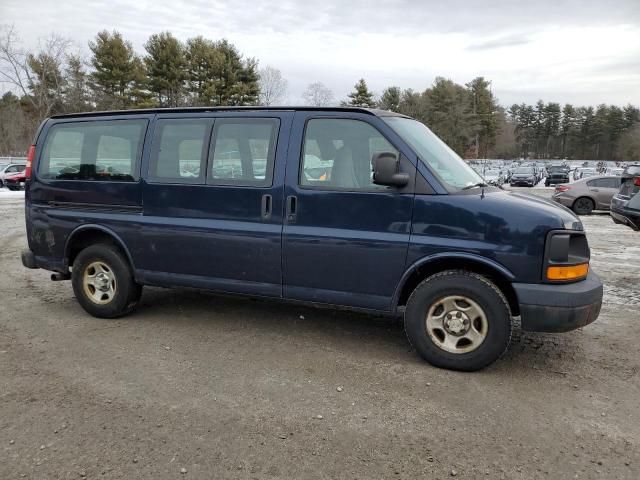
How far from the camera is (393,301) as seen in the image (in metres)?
4.06

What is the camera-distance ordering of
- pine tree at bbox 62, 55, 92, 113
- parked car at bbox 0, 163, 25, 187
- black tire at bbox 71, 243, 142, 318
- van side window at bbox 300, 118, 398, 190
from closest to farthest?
1. van side window at bbox 300, 118, 398, 190
2. black tire at bbox 71, 243, 142, 318
3. parked car at bbox 0, 163, 25, 187
4. pine tree at bbox 62, 55, 92, 113

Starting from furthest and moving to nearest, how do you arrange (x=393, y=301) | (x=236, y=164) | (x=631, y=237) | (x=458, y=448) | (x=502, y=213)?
(x=631, y=237), (x=236, y=164), (x=393, y=301), (x=502, y=213), (x=458, y=448)

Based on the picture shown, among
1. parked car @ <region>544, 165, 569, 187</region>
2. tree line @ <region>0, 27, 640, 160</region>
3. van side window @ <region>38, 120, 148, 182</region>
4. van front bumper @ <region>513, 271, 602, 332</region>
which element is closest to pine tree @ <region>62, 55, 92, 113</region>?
tree line @ <region>0, 27, 640, 160</region>

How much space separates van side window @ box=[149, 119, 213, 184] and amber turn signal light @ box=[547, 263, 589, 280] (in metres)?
3.06

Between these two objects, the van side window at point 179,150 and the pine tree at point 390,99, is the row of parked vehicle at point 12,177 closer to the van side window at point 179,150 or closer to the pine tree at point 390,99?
the van side window at point 179,150

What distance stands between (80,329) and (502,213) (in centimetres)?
403

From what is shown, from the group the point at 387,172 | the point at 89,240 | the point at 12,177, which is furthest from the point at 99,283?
the point at 12,177

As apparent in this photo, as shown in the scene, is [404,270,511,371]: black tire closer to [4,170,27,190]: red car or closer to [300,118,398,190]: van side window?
[300,118,398,190]: van side window

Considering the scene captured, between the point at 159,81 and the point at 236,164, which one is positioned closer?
the point at 236,164

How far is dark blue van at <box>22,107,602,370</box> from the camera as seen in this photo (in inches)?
147

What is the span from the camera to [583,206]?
1739 cm

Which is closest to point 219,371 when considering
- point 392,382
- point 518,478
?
point 392,382

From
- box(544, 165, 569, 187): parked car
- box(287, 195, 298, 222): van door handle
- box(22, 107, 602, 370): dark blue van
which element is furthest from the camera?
box(544, 165, 569, 187): parked car

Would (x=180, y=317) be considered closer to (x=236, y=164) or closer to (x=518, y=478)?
(x=236, y=164)
